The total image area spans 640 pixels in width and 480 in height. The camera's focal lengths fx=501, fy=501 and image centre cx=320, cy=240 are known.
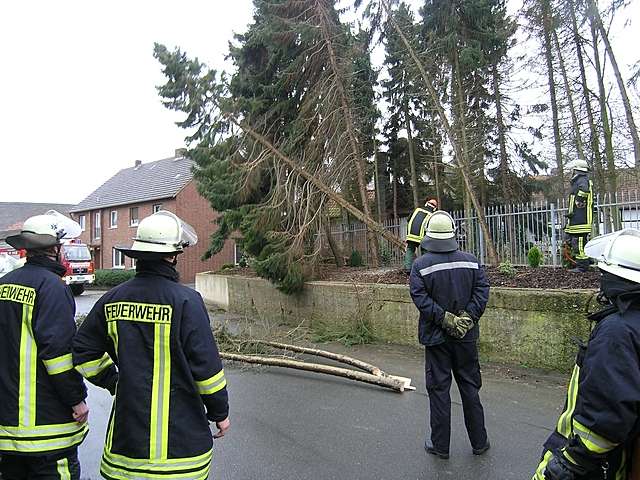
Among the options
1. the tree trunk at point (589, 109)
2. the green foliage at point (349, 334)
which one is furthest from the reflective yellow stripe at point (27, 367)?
the tree trunk at point (589, 109)

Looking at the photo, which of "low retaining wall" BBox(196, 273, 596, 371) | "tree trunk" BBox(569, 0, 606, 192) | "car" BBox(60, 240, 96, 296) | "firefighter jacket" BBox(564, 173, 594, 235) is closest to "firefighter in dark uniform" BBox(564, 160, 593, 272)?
"firefighter jacket" BBox(564, 173, 594, 235)

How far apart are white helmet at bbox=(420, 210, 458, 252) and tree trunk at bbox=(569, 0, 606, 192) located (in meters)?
11.5

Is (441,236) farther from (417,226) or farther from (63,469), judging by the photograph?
(417,226)

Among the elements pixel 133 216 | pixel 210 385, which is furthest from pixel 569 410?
pixel 133 216

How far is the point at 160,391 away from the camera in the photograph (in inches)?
97.6

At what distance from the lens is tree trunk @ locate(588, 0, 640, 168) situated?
13.1m

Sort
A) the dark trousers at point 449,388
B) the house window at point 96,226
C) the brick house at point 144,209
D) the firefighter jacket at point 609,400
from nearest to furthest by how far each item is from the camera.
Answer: the firefighter jacket at point 609,400 < the dark trousers at point 449,388 < the brick house at point 144,209 < the house window at point 96,226

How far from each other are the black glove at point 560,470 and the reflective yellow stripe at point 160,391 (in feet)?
5.72

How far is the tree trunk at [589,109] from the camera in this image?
1380 cm

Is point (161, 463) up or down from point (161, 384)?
down

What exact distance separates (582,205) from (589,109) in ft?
26.8

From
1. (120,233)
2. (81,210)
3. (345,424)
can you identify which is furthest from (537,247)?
(81,210)

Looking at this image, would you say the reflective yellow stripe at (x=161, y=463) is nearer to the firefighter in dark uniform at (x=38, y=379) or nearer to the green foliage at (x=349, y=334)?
the firefighter in dark uniform at (x=38, y=379)

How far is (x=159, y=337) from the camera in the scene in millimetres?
2475
